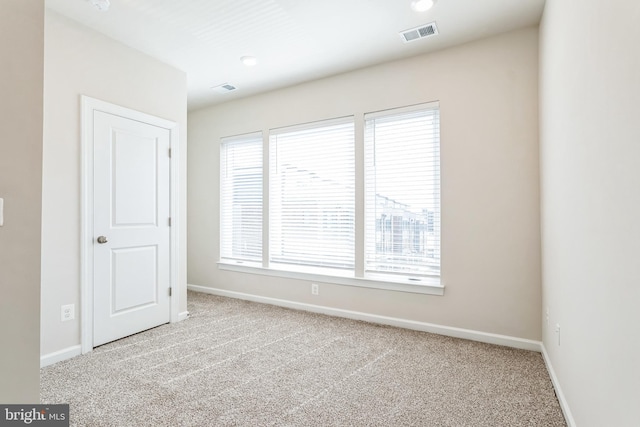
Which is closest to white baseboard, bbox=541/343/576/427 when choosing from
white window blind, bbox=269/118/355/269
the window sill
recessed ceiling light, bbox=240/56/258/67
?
the window sill

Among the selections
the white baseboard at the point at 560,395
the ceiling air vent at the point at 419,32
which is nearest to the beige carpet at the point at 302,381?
→ the white baseboard at the point at 560,395

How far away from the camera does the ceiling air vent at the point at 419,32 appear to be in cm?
289

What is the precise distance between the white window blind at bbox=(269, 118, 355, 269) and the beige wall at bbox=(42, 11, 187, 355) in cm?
189

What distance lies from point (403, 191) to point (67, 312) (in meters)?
3.16

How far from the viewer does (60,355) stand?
2.67 meters

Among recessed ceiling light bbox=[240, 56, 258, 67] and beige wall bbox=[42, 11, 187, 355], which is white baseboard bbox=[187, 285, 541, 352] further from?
recessed ceiling light bbox=[240, 56, 258, 67]

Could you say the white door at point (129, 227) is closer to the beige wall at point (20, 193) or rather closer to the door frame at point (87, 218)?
the door frame at point (87, 218)

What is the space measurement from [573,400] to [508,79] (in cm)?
246

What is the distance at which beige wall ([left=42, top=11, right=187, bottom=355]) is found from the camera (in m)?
2.65

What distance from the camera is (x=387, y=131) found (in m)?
3.59

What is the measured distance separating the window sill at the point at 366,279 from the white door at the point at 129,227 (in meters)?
1.15

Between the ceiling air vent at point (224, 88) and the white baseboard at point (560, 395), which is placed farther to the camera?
the ceiling air vent at point (224, 88)

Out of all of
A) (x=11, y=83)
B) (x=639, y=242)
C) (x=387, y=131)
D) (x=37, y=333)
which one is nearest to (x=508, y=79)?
(x=387, y=131)

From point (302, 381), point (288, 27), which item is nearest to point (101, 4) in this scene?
point (288, 27)
